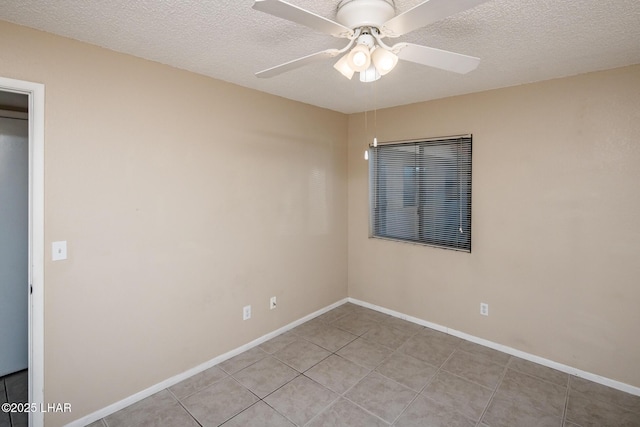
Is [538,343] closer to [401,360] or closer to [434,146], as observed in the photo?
[401,360]

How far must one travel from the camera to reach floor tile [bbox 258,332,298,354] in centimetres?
300

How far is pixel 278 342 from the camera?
3.13 m

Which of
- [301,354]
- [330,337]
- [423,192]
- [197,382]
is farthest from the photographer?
[423,192]

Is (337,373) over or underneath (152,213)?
underneath

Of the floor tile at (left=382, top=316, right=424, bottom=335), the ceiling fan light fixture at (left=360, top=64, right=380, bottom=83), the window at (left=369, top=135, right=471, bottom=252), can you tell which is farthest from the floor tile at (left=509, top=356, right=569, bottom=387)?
the ceiling fan light fixture at (left=360, top=64, right=380, bottom=83)

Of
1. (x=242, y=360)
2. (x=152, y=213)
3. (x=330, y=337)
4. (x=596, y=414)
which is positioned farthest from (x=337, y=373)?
(x=152, y=213)

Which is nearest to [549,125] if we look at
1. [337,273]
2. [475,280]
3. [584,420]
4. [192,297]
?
[475,280]

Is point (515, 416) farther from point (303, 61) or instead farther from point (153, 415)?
point (303, 61)

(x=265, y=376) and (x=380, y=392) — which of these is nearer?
(x=380, y=392)

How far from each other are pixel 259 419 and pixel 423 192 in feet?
8.37

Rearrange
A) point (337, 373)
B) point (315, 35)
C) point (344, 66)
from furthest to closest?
1. point (337, 373)
2. point (315, 35)
3. point (344, 66)

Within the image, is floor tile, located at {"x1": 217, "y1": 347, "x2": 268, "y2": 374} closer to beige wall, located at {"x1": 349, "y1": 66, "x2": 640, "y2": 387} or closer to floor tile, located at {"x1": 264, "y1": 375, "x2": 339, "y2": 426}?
floor tile, located at {"x1": 264, "y1": 375, "x2": 339, "y2": 426}

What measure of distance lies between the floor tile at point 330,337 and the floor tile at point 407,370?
487 mm

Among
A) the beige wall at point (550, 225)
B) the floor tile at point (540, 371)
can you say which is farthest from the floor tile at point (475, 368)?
the beige wall at point (550, 225)
